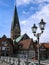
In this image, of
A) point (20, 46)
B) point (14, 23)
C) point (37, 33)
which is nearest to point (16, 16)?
point (14, 23)

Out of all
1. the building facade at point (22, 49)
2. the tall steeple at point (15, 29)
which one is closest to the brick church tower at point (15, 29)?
the tall steeple at point (15, 29)

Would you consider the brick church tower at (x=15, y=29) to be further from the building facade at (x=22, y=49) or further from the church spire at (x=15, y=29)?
the building facade at (x=22, y=49)

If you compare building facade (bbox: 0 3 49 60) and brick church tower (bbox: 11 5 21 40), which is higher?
brick church tower (bbox: 11 5 21 40)

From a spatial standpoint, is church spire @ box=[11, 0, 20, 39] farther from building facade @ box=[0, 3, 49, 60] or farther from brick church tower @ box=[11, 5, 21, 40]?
building facade @ box=[0, 3, 49, 60]

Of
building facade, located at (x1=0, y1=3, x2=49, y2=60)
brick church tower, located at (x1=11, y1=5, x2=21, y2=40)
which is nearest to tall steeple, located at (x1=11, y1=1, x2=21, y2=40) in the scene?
brick church tower, located at (x1=11, y1=5, x2=21, y2=40)

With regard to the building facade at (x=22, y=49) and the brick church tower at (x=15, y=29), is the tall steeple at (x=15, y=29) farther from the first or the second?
the building facade at (x=22, y=49)

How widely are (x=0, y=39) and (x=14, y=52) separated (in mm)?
8836

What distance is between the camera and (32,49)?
8212cm

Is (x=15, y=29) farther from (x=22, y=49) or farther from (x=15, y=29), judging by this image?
(x=22, y=49)

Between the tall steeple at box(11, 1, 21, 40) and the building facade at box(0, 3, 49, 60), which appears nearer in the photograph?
the building facade at box(0, 3, 49, 60)

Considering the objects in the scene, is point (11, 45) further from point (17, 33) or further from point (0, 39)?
point (17, 33)

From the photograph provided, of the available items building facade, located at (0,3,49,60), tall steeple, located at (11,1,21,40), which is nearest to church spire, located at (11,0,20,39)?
tall steeple, located at (11,1,21,40)

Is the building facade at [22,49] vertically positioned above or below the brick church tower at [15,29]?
below

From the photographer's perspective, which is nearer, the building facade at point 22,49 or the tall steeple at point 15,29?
the building facade at point 22,49
